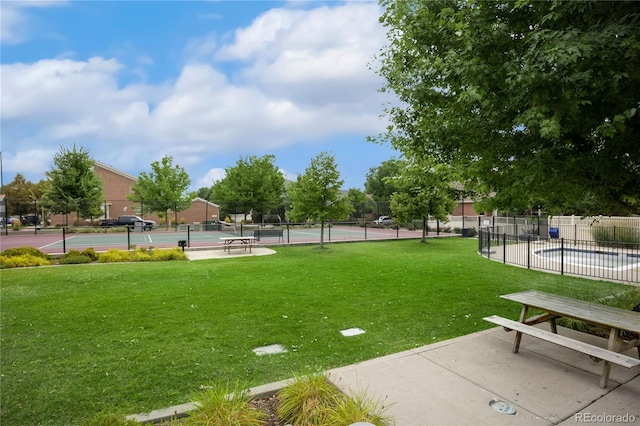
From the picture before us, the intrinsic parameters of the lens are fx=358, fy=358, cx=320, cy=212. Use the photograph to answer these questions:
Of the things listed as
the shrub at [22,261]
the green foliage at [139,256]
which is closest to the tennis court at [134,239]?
the green foliage at [139,256]

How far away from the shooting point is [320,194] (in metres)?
19.1

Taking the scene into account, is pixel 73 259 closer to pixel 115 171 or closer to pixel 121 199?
pixel 121 199

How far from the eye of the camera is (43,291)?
28.5 ft

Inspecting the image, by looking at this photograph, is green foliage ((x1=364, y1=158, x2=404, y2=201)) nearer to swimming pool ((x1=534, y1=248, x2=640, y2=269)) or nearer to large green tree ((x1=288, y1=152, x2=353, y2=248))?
large green tree ((x1=288, y1=152, x2=353, y2=248))

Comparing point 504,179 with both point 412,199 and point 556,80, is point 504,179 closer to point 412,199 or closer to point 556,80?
point 556,80

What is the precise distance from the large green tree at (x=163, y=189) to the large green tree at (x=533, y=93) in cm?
3683

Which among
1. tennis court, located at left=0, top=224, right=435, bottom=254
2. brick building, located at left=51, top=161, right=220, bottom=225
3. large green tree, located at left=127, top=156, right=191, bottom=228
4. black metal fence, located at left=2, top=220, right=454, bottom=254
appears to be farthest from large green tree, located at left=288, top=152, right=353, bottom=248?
brick building, located at left=51, top=161, right=220, bottom=225

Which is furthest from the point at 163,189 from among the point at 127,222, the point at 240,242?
the point at 240,242

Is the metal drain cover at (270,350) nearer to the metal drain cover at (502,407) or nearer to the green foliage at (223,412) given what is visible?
the green foliage at (223,412)

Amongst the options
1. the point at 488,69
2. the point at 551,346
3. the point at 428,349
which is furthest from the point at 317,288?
the point at 488,69

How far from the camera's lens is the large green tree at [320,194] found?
19172mm

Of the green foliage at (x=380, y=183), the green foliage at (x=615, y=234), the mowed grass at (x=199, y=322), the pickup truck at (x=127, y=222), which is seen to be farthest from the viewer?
the green foliage at (x=380, y=183)

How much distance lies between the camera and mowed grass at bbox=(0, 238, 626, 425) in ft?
12.8

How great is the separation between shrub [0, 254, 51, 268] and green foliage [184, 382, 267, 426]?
1310 centimetres
